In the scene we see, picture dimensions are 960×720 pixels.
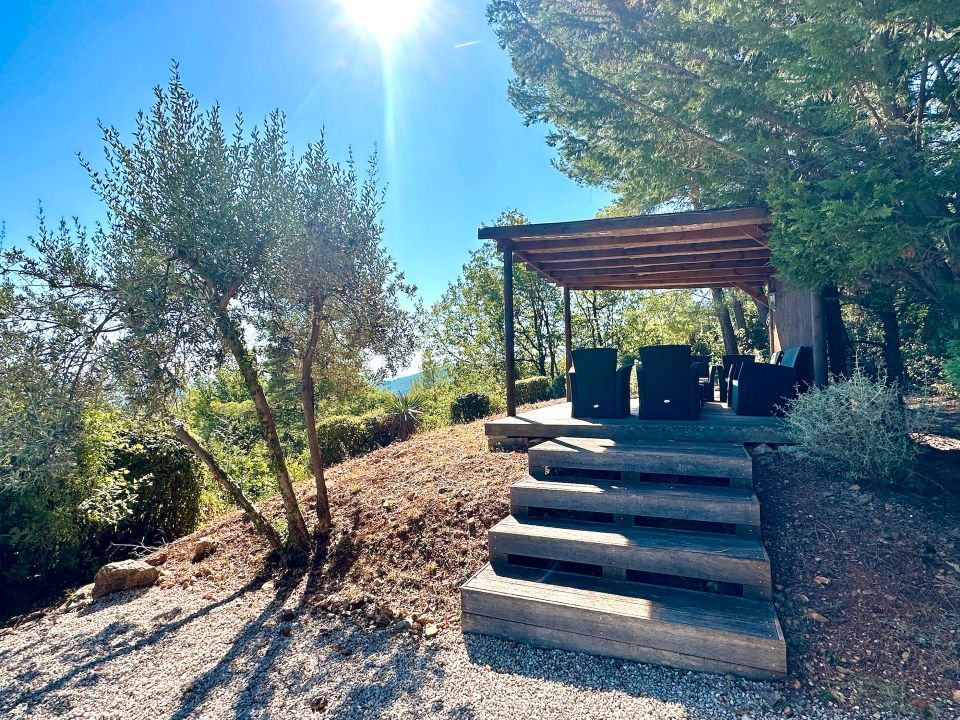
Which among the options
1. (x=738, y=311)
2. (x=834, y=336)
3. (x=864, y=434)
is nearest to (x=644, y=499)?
(x=864, y=434)

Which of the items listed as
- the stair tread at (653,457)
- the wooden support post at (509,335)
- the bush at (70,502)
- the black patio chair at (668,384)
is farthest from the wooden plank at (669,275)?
the bush at (70,502)

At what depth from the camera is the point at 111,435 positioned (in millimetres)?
4309

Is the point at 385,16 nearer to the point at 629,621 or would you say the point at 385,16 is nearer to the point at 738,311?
the point at 629,621

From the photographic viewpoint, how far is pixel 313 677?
2490mm

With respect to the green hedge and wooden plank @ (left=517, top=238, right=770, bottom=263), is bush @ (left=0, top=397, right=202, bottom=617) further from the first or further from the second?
wooden plank @ (left=517, top=238, right=770, bottom=263)

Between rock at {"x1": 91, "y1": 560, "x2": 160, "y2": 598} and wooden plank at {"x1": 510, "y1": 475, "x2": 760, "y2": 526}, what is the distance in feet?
10.9

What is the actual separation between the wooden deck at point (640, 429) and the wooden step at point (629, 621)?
6.33ft

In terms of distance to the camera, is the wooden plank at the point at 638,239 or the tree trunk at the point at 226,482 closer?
the tree trunk at the point at 226,482

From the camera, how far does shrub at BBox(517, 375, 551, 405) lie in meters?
11.8

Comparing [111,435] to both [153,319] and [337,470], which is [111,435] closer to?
[153,319]

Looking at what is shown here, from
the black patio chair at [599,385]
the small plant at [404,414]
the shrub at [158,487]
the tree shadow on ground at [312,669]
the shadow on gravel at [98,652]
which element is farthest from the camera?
the small plant at [404,414]

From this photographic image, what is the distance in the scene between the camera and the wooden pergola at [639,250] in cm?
498

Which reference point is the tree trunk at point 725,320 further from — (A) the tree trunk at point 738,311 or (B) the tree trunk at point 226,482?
(B) the tree trunk at point 226,482

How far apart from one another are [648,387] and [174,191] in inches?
188
